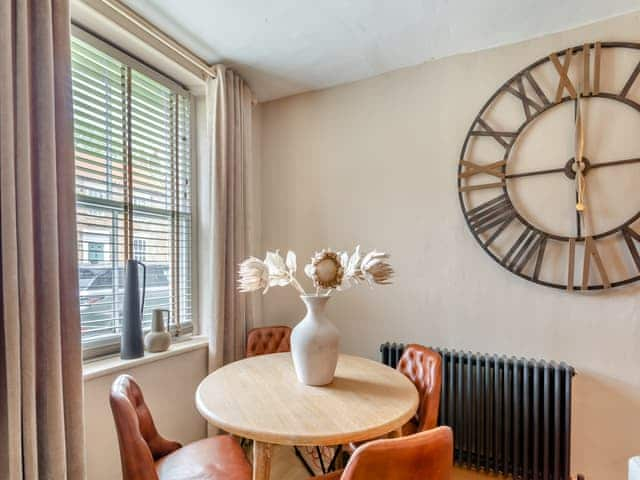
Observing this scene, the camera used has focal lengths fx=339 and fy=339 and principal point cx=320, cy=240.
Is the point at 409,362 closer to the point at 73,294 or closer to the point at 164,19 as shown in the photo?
the point at 73,294

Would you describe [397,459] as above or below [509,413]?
above

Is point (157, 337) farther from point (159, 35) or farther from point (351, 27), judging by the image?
point (351, 27)

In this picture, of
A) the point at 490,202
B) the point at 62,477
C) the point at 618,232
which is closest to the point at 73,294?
the point at 62,477

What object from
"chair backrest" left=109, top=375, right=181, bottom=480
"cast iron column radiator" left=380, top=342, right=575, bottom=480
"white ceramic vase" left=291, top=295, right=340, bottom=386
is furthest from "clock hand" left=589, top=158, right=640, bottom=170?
"chair backrest" left=109, top=375, right=181, bottom=480

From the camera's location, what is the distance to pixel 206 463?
1.32 metres

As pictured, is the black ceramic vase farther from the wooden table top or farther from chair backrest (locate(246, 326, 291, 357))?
chair backrest (locate(246, 326, 291, 357))

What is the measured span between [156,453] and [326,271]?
1029 mm

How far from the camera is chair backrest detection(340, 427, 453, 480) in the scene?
81 cm

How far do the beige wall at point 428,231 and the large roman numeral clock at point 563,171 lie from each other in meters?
0.09

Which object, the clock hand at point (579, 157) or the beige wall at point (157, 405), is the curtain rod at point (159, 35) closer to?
the beige wall at point (157, 405)

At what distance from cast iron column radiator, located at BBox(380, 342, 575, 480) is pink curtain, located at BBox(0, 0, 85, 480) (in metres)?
1.87

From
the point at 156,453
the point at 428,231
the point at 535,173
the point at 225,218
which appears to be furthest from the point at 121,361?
the point at 535,173

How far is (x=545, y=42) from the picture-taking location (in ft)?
6.46

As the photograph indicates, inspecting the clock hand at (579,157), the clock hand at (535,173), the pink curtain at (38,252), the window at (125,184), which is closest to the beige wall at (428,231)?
the clock hand at (535,173)
